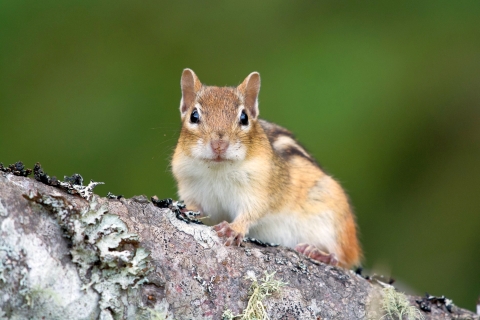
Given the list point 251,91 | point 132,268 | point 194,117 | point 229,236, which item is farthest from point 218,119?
point 132,268

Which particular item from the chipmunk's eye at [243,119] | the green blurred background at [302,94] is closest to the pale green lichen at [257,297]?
the chipmunk's eye at [243,119]

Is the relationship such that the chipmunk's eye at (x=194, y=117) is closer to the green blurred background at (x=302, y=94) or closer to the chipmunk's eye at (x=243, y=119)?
the chipmunk's eye at (x=243, y=119)

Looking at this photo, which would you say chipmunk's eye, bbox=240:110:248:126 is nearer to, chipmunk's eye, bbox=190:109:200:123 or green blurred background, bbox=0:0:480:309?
chipmunk's eye, bbox=190:109:200:123

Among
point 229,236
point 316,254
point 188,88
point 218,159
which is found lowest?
point 316,254

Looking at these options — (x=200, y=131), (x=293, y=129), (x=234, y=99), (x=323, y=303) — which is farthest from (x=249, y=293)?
(x=293, y=129)

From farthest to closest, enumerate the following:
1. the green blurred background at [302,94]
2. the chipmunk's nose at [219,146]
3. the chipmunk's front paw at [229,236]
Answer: the green blurred background at [302,94] < the chipmunk's nose at [219,146] < the chipmunk's front paw at [229,236]

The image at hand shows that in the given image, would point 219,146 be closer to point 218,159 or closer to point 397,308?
point 218,159

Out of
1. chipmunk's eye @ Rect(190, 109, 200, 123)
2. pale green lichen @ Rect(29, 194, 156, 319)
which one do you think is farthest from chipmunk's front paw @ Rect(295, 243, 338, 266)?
pale green lichen @ Rect(29, 194, 156, 319)
